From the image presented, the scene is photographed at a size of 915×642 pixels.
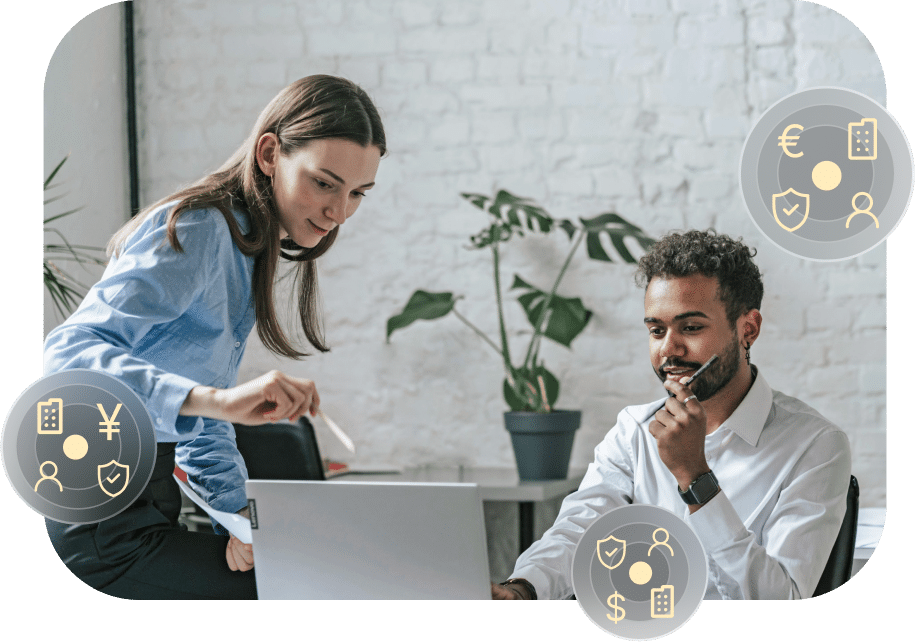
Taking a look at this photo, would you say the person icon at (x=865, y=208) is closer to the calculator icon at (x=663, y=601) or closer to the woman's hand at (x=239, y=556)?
the calculator icon at (x=663, y=601)

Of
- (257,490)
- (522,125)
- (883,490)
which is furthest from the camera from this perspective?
(522,125)

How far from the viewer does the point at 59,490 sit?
5.05 ft

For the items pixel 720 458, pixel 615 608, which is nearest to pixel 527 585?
pixel 615 608

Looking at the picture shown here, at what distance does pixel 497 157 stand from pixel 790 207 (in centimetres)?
56

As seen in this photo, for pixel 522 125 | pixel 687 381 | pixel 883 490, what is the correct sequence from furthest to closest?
pixel 522 125 → pixel 883 490 → pixel 687 381

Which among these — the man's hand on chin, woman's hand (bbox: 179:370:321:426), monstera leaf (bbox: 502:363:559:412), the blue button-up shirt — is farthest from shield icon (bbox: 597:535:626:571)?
the blue button-up shirt

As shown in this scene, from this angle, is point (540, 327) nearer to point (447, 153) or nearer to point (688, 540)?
point (447, 153)

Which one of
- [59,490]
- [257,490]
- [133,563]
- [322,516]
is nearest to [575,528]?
[322,516]

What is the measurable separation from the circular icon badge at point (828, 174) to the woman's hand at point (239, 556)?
107cm

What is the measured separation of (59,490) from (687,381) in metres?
1.09

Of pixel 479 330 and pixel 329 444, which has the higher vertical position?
pixel 479 330

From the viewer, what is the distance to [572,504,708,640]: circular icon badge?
144 centimetres

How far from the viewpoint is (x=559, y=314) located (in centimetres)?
179

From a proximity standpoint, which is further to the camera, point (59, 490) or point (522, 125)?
point (522, 125)
